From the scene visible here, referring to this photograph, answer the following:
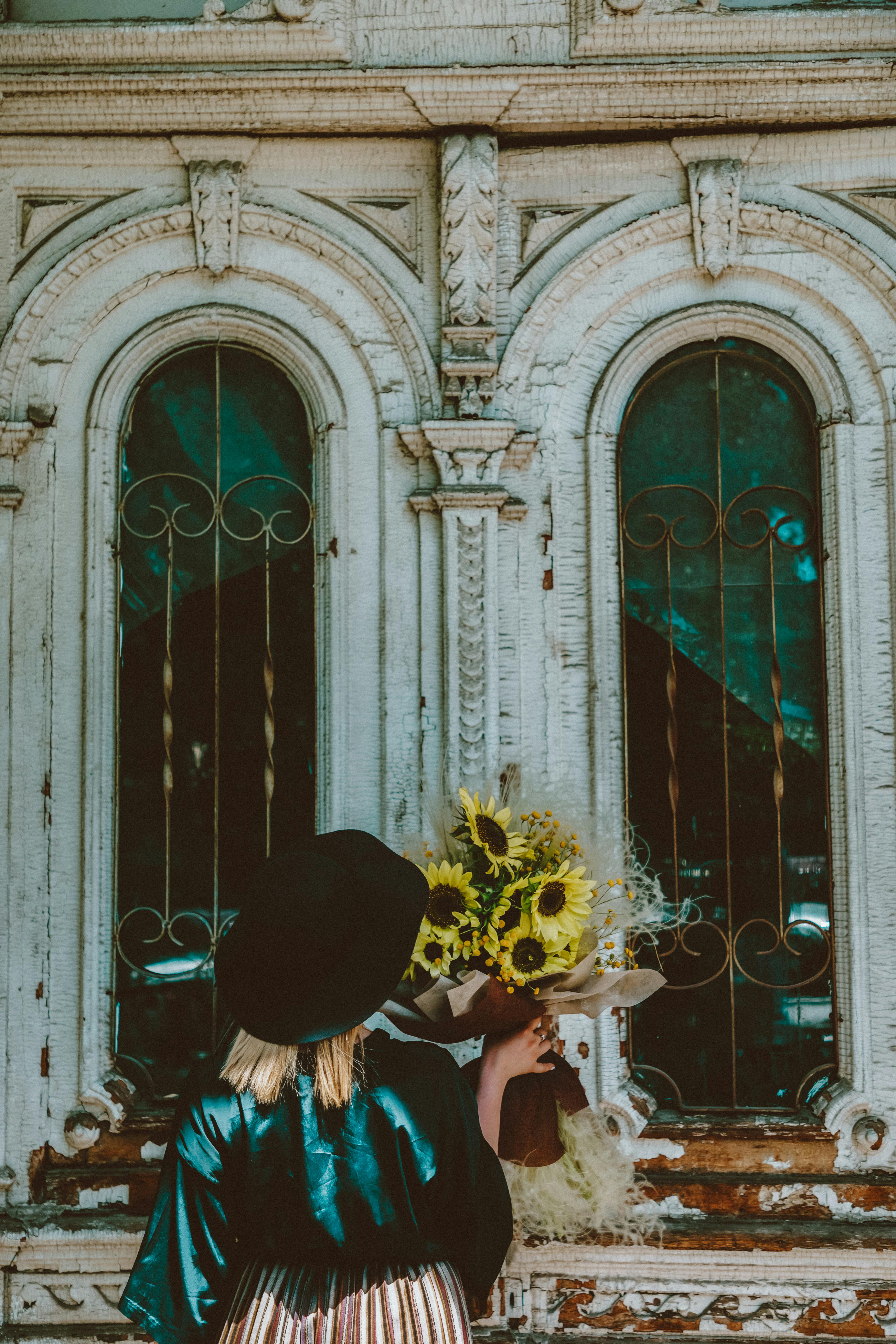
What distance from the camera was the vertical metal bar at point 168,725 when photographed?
3.54m

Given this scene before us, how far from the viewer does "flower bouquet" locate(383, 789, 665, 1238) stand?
8.52 feet

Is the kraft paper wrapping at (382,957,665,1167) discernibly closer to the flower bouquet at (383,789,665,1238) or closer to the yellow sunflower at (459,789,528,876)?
the flower bouquet at (383,789,665,1238)

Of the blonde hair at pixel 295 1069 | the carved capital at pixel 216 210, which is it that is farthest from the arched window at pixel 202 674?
the blonde hair at pixel 295 1069

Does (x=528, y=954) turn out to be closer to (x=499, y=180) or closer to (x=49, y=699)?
(x=49, y=699)

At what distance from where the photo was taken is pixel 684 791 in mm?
3549

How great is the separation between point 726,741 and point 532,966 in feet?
4.27

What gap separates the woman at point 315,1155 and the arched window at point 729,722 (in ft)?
5.24

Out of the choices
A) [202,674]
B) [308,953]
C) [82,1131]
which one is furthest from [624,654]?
[82,1131]

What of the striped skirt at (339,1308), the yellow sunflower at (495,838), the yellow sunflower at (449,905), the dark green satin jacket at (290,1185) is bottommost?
the striped skirt at (339,1308)

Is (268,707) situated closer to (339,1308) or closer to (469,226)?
(469,226)

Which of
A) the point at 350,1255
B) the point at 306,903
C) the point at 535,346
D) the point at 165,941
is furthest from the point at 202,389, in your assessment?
the point at 350,1255

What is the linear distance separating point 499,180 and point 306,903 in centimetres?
271

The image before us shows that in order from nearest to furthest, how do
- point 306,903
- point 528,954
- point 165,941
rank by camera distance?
1. point 306,903
2. point 528,954
3. point 165,941

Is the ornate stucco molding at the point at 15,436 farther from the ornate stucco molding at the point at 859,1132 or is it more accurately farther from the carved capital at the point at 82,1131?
the ornate stucco molding at the point at 859,1132
